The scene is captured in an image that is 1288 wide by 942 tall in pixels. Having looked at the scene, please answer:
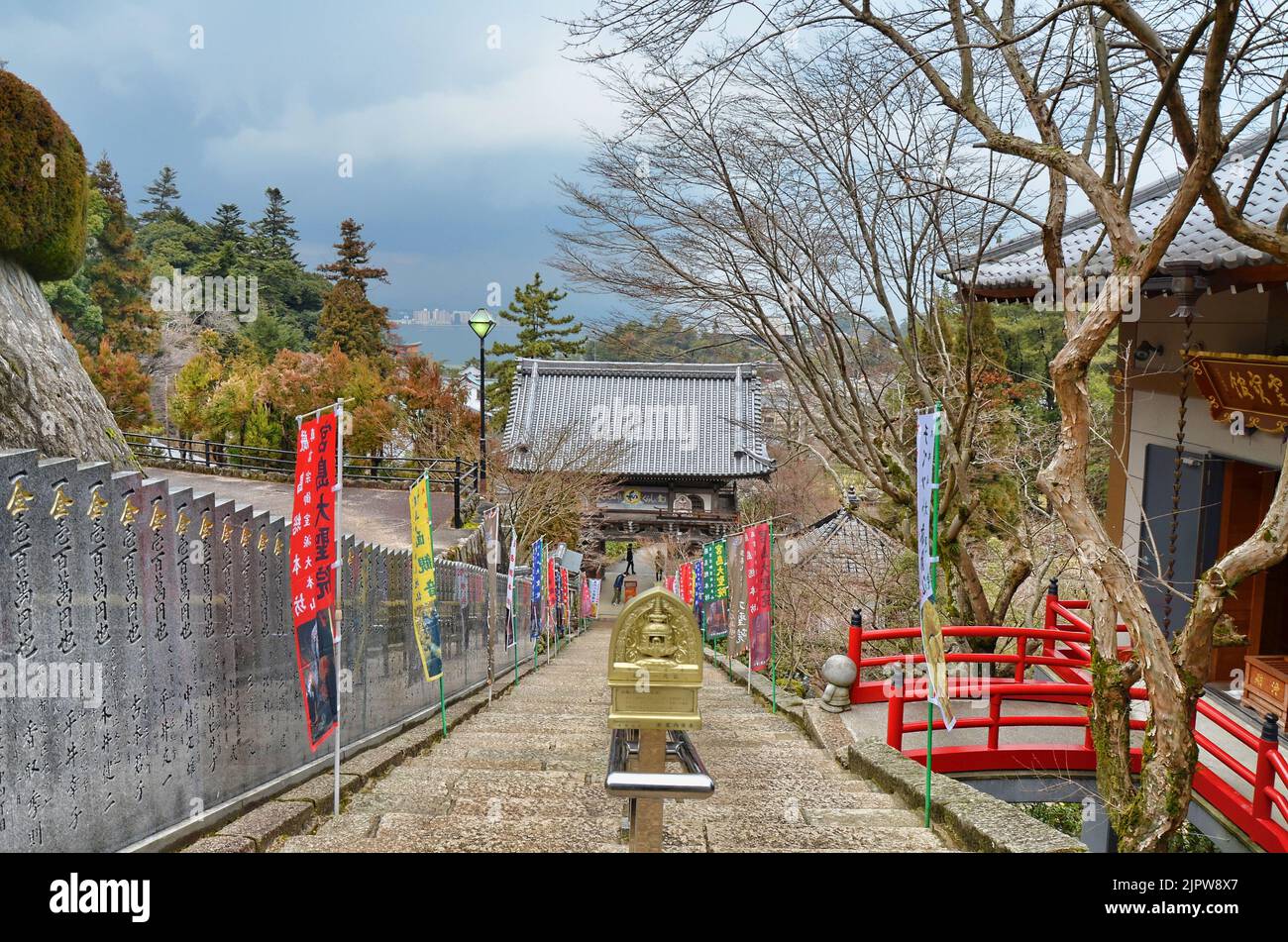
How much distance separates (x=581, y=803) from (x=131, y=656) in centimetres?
255

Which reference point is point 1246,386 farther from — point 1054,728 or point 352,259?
point 352,259

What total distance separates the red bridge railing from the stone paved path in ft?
3.76

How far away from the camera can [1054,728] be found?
847 centimetres

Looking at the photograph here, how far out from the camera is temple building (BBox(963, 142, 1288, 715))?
7.11 m

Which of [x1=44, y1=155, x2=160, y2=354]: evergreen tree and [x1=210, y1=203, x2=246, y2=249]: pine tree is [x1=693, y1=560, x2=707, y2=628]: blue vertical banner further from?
[x1=210, y1=203, x2=246, y2=249]: pine tree

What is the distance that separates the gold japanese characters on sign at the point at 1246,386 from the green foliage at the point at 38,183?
33.1 ft

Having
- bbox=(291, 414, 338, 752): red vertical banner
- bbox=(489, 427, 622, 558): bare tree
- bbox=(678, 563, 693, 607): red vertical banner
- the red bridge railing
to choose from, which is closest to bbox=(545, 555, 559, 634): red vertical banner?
bbox=(489, 427, 622, 558): bare tree

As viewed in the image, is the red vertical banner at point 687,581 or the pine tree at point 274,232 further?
the pine tree at point 274,232

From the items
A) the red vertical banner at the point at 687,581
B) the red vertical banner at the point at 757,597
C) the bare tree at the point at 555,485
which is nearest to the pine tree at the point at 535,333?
the bare tree at the point at 555,485

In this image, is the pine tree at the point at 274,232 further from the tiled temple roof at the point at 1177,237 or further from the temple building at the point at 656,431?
the tiled temple roof at the point at 1177,237

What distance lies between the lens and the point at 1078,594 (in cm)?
1716

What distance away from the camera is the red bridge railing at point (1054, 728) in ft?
18.7

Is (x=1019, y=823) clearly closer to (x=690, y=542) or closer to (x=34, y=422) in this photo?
(x=34, y=422)

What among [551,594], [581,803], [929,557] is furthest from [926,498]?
[551,594]
